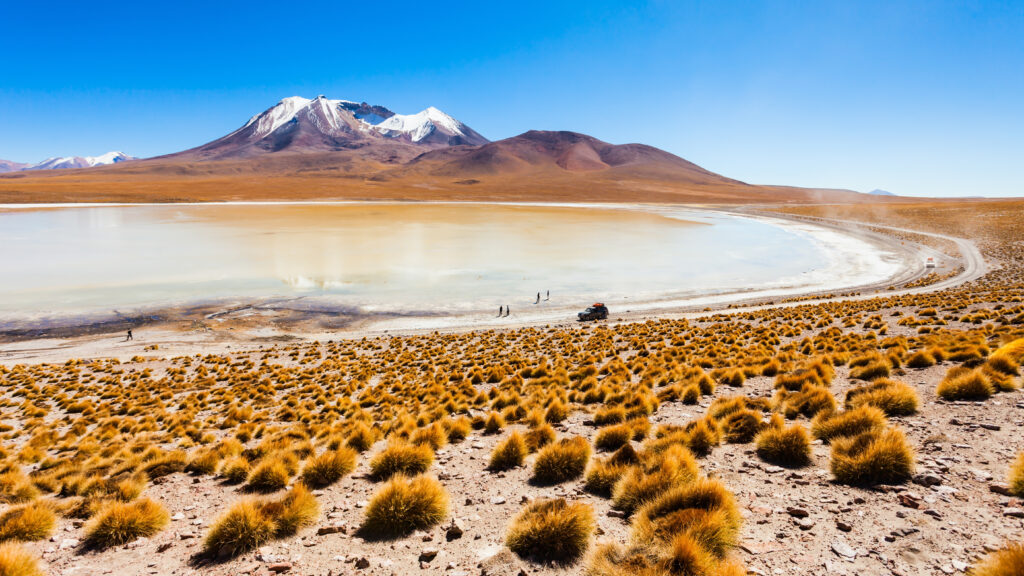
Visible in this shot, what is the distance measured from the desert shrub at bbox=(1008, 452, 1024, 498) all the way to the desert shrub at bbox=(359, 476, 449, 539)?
497cm

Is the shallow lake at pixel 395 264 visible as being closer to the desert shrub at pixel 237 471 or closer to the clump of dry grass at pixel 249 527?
the desert shrub at pixel 237 471

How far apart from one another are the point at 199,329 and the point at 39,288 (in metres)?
15.5

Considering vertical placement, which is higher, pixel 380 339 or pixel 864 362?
pixel 864 362

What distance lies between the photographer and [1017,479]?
152 inches

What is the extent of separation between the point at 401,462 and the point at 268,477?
166 cm

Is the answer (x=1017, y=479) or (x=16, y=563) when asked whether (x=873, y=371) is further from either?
(x=16, y=563)

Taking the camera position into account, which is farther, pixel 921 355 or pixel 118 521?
pixel 921 355

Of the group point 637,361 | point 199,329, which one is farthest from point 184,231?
point 637,361

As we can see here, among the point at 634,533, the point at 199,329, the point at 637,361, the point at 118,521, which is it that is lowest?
the point at 199,329

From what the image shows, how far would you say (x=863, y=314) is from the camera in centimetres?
1856

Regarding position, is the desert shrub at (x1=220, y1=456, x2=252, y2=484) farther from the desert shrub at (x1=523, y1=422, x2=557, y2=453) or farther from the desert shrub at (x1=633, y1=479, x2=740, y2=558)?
the desert shrub at (x1=633, y1=479, x2=740, y2=558)

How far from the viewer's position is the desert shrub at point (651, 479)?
14.8 feet

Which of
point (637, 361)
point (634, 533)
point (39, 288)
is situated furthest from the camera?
point (39, 288)

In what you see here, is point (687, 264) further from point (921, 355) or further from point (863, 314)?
point (921, 355)
